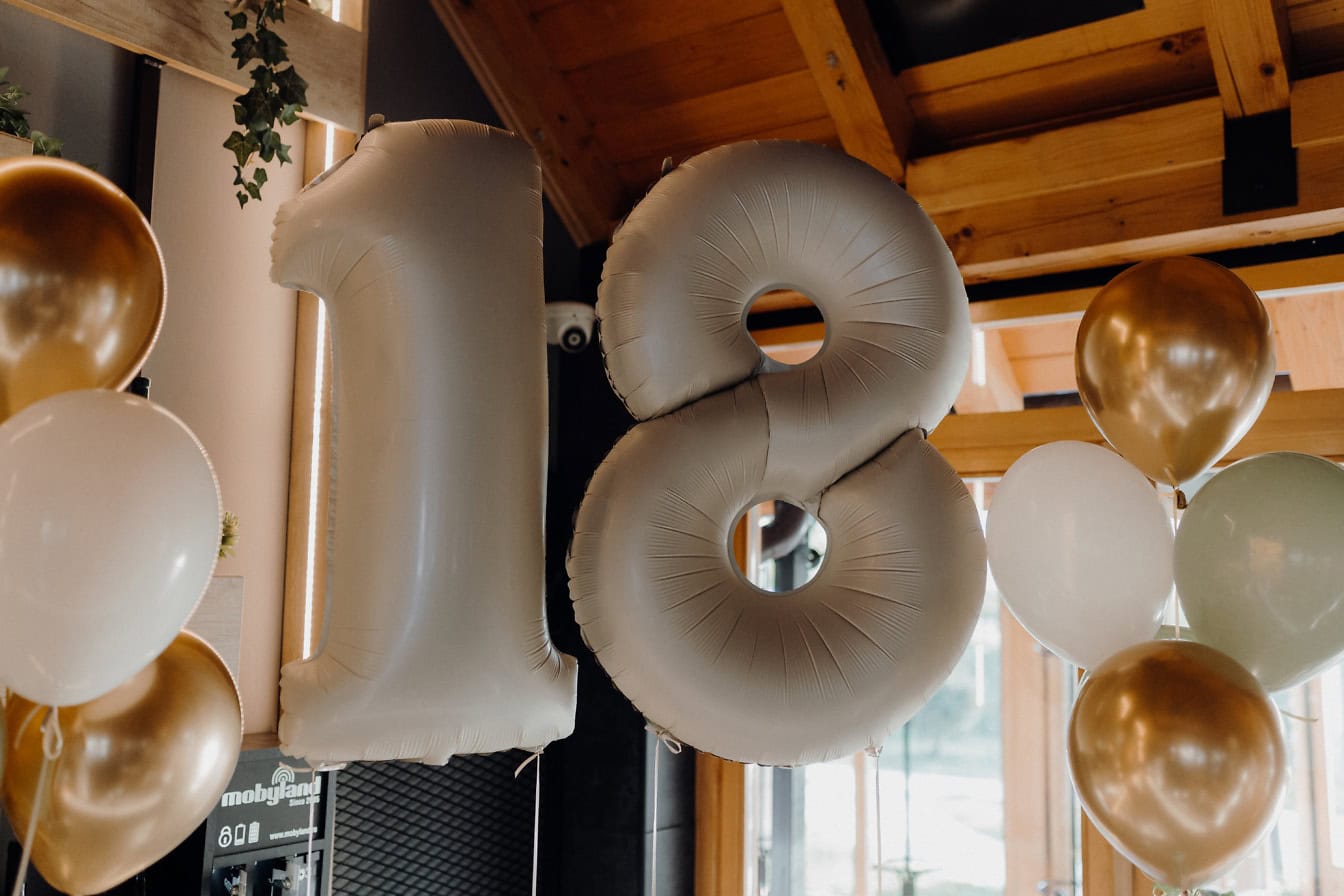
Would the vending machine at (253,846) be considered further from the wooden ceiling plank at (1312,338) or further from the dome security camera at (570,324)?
the wooden ceiling plank at (1312,338)

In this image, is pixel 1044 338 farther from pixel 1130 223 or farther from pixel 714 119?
pixel 714 119

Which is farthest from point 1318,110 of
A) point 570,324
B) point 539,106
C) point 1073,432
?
point 539,106

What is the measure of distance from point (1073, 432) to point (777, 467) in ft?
5.60

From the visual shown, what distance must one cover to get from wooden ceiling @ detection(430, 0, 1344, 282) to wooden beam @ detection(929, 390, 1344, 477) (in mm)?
407

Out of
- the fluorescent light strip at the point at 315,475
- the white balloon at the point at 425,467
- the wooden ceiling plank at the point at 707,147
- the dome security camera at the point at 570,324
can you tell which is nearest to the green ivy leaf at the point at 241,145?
the fluorescent light strip at the point at 315,475

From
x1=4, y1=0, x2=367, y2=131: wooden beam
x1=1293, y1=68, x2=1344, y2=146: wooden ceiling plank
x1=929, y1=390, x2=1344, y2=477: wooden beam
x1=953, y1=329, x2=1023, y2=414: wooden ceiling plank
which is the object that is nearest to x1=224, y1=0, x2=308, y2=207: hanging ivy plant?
x1=4, y1=0, x2=367, y2=131: wooden beam

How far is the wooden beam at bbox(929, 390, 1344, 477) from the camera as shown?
9.00 ft

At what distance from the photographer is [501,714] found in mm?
1661

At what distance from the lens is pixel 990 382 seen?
3.38 metres

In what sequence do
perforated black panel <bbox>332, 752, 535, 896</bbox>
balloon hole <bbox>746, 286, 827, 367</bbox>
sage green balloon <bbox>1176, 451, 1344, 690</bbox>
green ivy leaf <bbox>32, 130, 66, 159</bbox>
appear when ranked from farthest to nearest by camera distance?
balloon hole <bbox>746, 286, 827, 367</bbox>, perforated black panel <bbox>332, 752, 535, 896</bbox>, green ivy leaf <bbox>32, 130, 66, 159</bbox>, sage green balloon <bbox>1176, 451, 1344, 690</bbox>

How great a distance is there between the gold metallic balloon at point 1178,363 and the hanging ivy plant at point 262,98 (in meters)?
1.83

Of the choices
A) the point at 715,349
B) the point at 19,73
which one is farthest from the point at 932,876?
the point at 19,73

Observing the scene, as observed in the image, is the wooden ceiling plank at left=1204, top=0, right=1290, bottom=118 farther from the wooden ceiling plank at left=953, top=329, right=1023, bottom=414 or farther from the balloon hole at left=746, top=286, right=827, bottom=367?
the balloon hole at left=746, top=286, right=827, bottom=367

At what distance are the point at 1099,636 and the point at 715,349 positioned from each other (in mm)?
762
